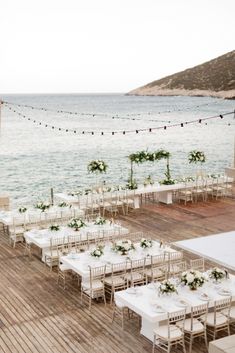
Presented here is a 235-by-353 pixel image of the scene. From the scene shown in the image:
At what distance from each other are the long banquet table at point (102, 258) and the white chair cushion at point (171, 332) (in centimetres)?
244

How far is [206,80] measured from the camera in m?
117

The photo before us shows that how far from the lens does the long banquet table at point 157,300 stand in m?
9.14

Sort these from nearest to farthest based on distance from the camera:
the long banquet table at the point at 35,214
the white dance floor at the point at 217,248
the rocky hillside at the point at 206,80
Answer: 1. the white dance floor at the point at 217,248
2. the long banquet table at the point at 35,214
3. the rocky hillside at the point at 206,80

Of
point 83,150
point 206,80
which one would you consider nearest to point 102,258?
point 83,150

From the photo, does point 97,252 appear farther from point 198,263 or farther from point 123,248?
point 198,263

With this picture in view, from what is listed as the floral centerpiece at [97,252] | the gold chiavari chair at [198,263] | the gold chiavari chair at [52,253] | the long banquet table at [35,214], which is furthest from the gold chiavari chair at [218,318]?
the long banquet table at [35,214]

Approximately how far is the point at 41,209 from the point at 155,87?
118 metres

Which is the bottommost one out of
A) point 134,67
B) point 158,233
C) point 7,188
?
point 7,188

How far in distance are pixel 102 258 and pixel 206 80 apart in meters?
110

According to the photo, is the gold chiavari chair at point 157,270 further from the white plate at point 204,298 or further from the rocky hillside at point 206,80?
the rocky hillside at point 206,80

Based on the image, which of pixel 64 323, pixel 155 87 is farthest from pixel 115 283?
pixel 155 87

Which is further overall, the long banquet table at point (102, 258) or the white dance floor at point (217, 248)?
the long banquet table at point (102, 258)

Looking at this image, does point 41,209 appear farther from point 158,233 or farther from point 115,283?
point 115,283

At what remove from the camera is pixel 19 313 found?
10.7 meters
